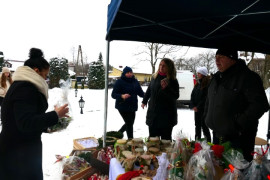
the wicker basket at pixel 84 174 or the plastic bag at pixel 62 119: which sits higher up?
the plastic bag at pixel 62 119

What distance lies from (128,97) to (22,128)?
8.70 feet

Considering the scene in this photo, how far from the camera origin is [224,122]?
218 centimetres

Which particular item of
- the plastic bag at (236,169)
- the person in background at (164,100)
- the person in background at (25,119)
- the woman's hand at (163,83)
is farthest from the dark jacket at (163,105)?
the plastic bag at (236,169)

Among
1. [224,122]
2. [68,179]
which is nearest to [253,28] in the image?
[224,122]

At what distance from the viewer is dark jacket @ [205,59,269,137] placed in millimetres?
2029

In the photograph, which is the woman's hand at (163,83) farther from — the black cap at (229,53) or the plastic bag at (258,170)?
the plastic bag at (258,170)

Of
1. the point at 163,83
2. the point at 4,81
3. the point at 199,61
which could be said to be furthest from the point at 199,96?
the point at 199,61

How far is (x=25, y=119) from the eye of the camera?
161cm

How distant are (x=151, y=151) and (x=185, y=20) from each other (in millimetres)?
1689

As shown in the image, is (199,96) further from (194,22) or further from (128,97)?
(194,22)

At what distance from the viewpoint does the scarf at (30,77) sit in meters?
1.72

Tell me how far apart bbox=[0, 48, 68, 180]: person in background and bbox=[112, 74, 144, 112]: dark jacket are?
2.36 m

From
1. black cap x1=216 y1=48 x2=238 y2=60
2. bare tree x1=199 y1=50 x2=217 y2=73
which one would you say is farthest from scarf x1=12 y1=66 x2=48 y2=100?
bare tree x1=199 y1=50 x2=217 y2=73

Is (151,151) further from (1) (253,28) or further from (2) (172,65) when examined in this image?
(1) (253,28)
